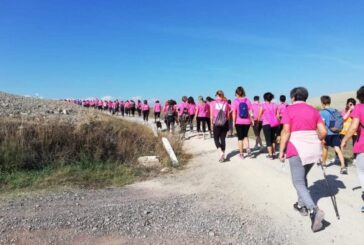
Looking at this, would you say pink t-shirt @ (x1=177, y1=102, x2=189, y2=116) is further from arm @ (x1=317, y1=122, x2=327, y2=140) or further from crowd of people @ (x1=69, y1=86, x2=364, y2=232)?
arm @ (x1=317, y1=122, x2=327, y2=140)

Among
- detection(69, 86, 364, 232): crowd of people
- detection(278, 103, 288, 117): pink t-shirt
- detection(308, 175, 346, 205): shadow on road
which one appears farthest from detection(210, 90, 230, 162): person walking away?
detection(308, 175, 346, 205): shadow on road

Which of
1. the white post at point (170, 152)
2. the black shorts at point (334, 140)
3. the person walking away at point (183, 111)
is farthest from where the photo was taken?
the person walking away at point (183, 111)

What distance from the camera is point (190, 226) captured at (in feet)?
21.3

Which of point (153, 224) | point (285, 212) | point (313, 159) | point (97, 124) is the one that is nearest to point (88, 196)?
point (153, 224)

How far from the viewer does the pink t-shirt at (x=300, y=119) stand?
6.21 meters

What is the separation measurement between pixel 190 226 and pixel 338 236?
2260 millimetres

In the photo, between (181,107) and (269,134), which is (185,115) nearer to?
(181,107)

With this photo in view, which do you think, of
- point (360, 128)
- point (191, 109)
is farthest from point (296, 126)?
point (191, 109)

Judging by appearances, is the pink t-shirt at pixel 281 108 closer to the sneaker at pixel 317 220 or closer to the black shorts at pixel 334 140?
the black shorts at pixel 334 140

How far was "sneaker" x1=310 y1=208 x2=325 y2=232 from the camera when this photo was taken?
5.84m

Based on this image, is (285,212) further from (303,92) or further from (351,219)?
(303,92)

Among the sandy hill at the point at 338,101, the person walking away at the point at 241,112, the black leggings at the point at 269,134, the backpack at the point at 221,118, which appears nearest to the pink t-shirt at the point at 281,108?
the black leggings at the point at 269,134

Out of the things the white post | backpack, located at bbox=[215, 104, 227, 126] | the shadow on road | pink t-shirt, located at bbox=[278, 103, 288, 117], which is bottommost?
the shadow on road

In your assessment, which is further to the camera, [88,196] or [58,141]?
[58,141]
